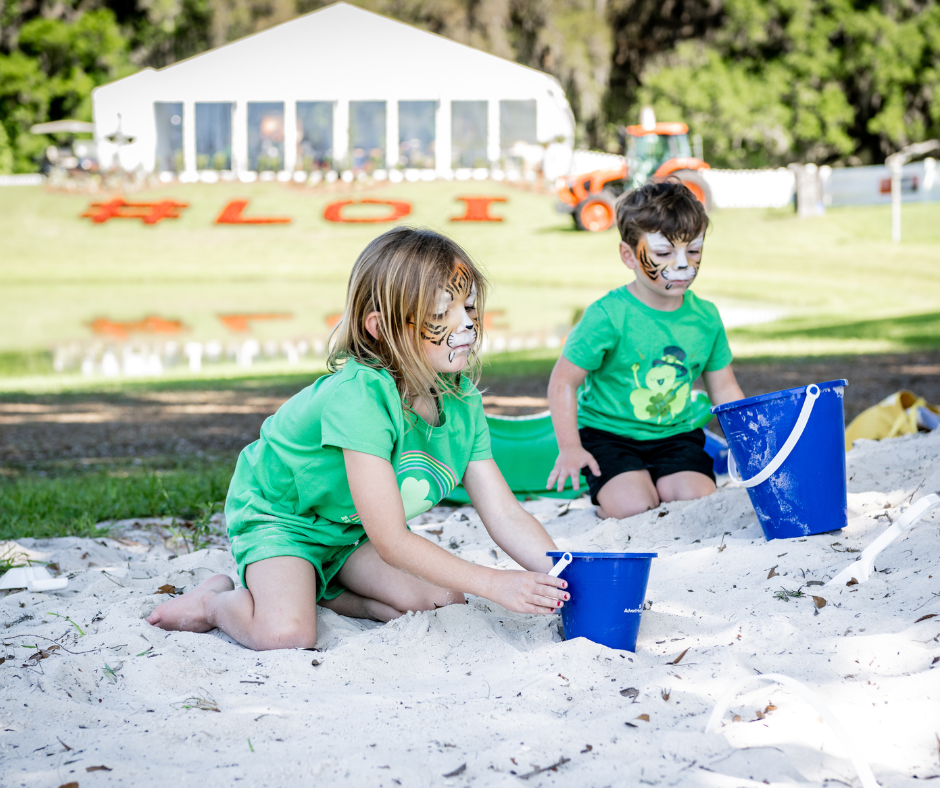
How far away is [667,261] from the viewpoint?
135 inches

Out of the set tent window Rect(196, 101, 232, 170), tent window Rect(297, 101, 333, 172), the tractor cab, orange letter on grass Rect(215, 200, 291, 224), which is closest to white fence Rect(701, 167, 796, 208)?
the tractor cab

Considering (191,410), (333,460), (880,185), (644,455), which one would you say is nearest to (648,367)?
(644,455)

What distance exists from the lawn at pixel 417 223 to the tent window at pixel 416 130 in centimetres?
348

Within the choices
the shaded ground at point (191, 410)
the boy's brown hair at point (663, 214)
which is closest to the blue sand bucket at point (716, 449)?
the boy's brown hair at point (663, 214)

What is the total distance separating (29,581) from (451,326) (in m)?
1.44

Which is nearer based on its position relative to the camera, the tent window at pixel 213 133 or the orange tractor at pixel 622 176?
the orange tractor at pixel 622 176

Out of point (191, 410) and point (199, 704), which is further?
point (191, 410)

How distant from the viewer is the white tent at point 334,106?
2852cm

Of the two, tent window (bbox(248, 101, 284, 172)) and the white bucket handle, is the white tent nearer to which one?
tent window (bbox(248, 101, 284, 172))

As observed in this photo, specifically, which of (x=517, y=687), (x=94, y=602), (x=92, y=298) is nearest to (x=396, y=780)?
(x=517, y=687)

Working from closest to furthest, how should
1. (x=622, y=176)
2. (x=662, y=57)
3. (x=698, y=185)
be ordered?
(x=698, y=185) < (x=622, y=176) < (x=662, y=57)

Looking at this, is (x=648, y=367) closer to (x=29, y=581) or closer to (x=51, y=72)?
(x=29, y=581)

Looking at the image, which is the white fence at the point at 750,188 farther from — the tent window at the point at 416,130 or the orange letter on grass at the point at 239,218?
the orange letter on grass at the point at 239,218

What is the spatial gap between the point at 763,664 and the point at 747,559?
0.71 meters
